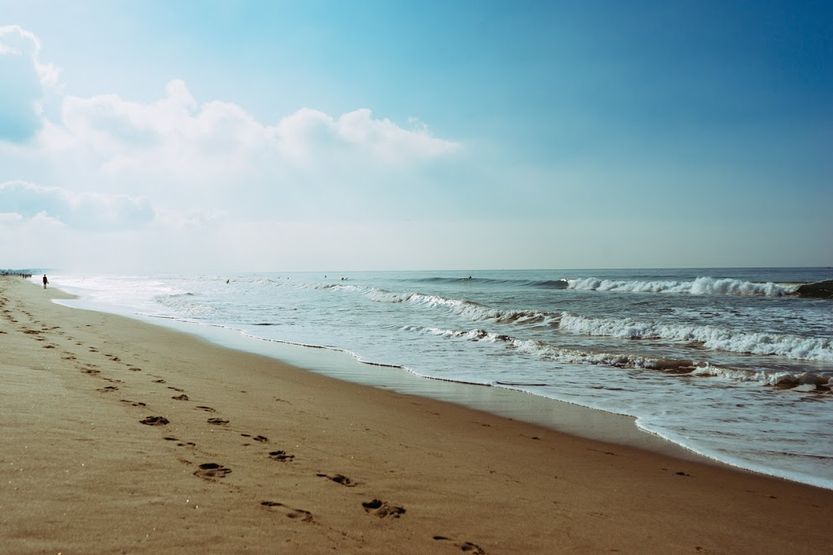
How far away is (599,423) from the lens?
7.56 meters

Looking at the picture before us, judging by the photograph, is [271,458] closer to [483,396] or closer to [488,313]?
[483,396]

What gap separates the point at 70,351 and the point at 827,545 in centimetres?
1190

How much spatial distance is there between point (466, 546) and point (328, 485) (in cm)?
128

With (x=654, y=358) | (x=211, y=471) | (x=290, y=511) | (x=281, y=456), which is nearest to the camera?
(x=290, y=511)

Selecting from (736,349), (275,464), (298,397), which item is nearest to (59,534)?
(275,464)

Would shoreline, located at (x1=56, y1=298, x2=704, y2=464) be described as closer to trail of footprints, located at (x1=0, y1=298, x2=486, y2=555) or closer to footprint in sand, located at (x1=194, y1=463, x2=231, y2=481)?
trail of footprints, located at (x1=0, y1=298, x2=486, y2=555)

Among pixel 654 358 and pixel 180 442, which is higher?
pixel 180 442

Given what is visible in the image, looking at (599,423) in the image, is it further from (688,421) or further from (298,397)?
(298,397)

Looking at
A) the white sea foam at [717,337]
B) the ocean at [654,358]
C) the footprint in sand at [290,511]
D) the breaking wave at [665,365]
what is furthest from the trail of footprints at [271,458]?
the white sea foam at [717,337]

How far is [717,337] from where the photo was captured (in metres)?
15.8

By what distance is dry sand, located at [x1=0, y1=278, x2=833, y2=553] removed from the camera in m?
2.97

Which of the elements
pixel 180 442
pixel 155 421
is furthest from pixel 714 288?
Result: pixel 180 442

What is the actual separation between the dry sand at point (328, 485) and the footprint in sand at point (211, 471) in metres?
0.02

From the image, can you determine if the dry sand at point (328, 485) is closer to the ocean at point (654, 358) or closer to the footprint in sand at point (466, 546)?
the footprint in sand at point (466, 546)
